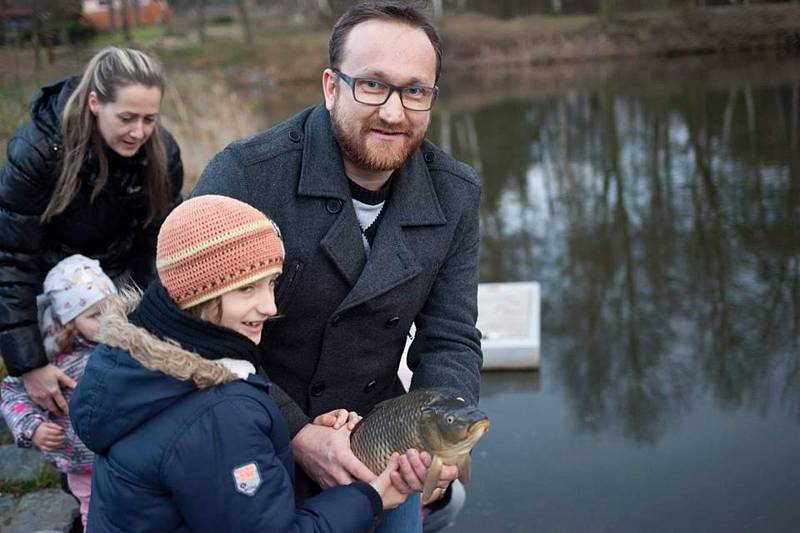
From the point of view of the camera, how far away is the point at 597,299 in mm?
7469

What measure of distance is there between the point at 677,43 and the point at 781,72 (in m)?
7.59

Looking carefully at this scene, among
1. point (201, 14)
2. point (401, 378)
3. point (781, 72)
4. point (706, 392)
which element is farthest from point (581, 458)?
point (201, 14)

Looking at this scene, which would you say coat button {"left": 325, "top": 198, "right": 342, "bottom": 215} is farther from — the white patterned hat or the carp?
the white patterned hat

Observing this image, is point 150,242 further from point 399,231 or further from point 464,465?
point 464,465

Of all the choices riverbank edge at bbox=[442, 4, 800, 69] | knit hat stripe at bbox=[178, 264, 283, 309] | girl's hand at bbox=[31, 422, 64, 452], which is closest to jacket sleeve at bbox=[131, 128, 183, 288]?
girl's hand at bbox=[31, 422, 64, 452]

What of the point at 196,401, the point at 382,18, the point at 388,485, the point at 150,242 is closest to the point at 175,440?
the point at 196,401

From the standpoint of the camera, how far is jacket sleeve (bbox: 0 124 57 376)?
332cm

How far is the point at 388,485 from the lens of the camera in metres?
2.37

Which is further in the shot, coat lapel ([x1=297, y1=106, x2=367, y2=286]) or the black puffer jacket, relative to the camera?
the black puffer jacket

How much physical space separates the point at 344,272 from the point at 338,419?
406 millimetres

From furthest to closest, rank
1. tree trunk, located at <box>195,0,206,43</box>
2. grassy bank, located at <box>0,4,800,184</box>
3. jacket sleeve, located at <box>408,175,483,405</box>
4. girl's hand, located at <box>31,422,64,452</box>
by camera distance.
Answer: tree trunk, located at <box>195,0,206,43</box>
grassy bank, located at <box>0,4,800,184</box>
girl's hand, located at <box>31,422,64,452</box>
jacket sleeve, located at <box>408,175,483,405</box>

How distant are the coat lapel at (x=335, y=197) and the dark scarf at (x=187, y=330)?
0.53 meters

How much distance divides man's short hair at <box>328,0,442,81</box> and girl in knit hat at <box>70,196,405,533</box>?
0.69 metres

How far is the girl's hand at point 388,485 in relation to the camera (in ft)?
7.73
